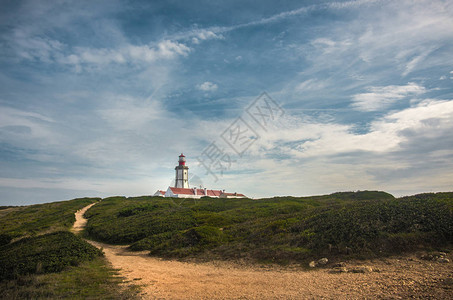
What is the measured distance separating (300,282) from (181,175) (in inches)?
2885

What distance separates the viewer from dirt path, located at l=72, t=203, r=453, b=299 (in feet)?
29.5

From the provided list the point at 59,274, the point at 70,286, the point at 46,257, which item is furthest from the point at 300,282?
the point at 46,257

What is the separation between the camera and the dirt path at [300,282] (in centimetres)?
898

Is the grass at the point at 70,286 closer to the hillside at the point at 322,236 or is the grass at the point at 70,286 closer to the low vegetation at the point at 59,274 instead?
the low vegetation at the point at 59,274

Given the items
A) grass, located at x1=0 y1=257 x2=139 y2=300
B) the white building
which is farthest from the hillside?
the white building

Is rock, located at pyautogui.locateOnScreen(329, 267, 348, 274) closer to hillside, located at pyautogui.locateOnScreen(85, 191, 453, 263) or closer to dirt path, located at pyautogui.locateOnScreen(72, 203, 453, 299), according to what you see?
dirt path, located at pyautogui.locateOnScreen(72, 203, 453, 299)

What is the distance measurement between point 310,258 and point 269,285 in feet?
13.5

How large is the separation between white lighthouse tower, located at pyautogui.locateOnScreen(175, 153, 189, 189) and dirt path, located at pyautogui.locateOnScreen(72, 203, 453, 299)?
223 ft

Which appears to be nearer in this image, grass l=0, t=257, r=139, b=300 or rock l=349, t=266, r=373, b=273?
grass l=0, t=257, r=139, b=300

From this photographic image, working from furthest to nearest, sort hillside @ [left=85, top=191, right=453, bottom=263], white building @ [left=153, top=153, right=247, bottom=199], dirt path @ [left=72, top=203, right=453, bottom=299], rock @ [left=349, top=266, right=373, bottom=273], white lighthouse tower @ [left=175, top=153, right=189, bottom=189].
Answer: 1. white lighthouse tower @ [left=175, top=153, right=189, bottom=189]
2. white building @ [left=153, top=153, right=247, bottom=199]
3. hillside @ [left=85, top=191, right=453, bottom=263]
4. rock @ [left=349, top=266, right=373, bottom=273]
5. dirt path @ [left=72, top=203, right=453, bottom=299]

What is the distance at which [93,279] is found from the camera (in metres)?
12.4

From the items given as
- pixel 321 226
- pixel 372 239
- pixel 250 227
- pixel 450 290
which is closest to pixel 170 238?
pixel 250 227

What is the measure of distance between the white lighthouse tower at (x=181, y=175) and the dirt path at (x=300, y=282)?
223ft

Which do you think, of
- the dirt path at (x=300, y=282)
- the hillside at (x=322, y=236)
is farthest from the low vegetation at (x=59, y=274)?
the hillside at (x=322, y=236)
